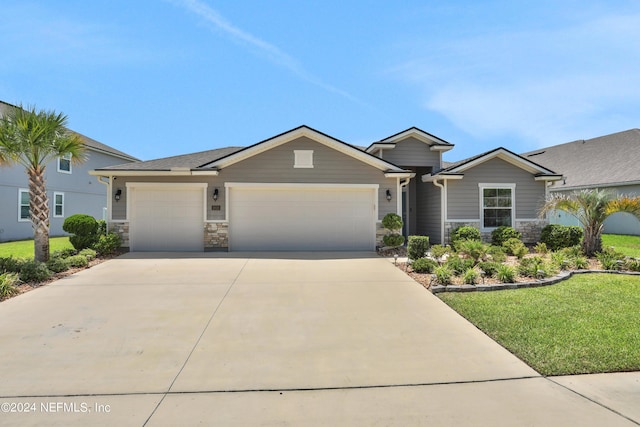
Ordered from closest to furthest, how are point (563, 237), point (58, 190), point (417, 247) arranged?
point (417, 247)
point (563, 237)
point (58, 190)

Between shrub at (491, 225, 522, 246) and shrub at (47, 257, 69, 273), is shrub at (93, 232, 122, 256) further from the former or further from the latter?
shrub at (491, 225, 522, 246)

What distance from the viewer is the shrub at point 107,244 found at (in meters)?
10.8

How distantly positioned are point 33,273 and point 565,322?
1021cm

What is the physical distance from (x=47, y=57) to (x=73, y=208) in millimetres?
12375

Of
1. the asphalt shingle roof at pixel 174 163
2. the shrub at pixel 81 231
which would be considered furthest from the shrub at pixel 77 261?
the asphalt shingle roof at pixel 174 163

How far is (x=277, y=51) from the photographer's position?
13242 mm

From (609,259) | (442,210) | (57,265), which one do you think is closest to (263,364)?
(57,265)

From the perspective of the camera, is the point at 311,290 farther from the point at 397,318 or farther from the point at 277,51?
the point at 277,51

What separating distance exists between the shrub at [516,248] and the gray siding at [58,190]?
19664mm

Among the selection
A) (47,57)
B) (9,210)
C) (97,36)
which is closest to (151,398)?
(97,36)

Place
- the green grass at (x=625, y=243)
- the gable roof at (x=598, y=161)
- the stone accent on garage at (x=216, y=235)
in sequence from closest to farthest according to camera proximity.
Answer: the stone accent on garage at (x=216, y=235)
the green grass at (x=625, y=243)
the gable roof at (x=598, y=161)

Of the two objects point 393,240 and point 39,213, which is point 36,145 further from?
point 393,240

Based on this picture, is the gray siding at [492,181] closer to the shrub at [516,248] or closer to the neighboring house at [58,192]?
the shrub at [516,248]

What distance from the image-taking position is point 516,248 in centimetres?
1030
